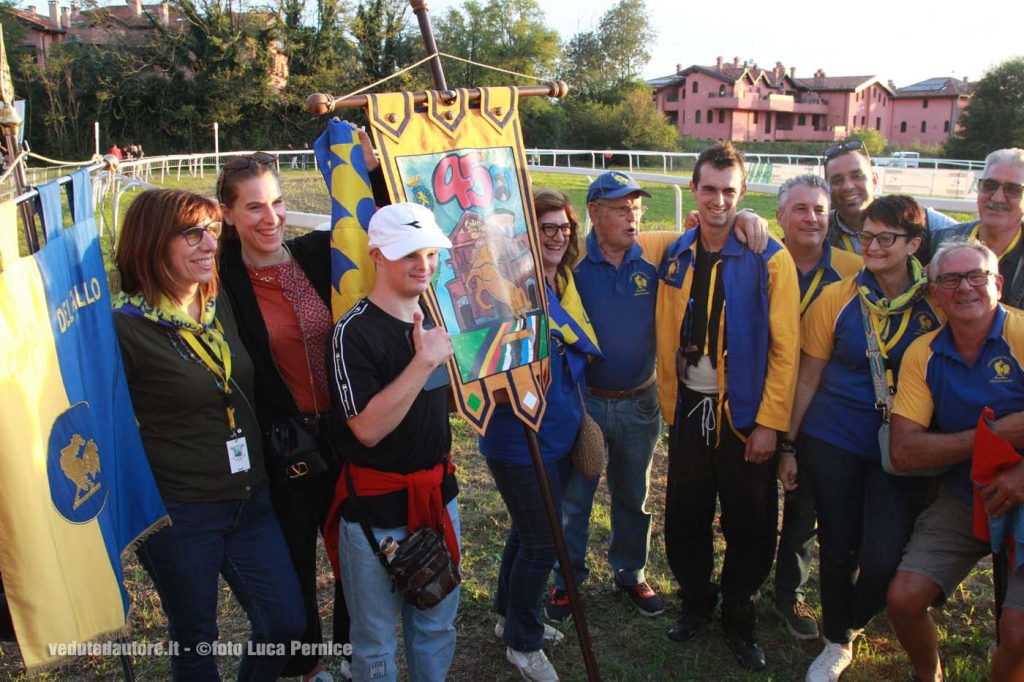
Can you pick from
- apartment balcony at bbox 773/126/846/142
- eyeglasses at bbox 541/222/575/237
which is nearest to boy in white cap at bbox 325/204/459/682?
eyeglasses at bbox 541/222/575/237

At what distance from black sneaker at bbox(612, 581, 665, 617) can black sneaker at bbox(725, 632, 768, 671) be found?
422mm

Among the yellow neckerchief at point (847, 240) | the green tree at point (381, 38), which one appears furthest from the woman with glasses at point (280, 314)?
the green tree at point (381, 38)

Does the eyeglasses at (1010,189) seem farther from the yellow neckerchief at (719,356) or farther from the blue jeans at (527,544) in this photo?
the blue jeans at (527,544)

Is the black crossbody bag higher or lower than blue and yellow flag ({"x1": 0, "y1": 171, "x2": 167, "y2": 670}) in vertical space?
lower

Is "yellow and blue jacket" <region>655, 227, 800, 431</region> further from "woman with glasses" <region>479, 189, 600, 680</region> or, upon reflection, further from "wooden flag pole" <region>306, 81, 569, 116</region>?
"wooden flag pole" <region>306, 81, 569, 116</region>

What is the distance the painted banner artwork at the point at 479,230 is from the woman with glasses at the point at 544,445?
0.17 m

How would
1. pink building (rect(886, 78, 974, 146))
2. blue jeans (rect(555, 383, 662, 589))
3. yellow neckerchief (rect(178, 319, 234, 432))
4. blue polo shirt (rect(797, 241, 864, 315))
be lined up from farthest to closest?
1. pink building (rect(886, 78, 974, 146))
2. blue jeans (rect(555, 383, 662, 589))
3. blue polo shirt (rect(797, 241, 864, 315))
4. yellow neckerchief (rect(178, 319, 234, 432))

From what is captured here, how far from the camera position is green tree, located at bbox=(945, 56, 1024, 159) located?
40.0 m

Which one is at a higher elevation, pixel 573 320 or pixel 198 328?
pixel 198 328

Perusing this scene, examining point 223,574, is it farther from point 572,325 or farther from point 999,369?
point 999,369

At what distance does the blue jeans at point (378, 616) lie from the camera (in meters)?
2.80

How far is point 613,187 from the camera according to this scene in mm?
3660

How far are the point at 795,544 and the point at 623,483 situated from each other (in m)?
0.93

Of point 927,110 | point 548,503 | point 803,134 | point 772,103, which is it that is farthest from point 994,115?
point 548,503
